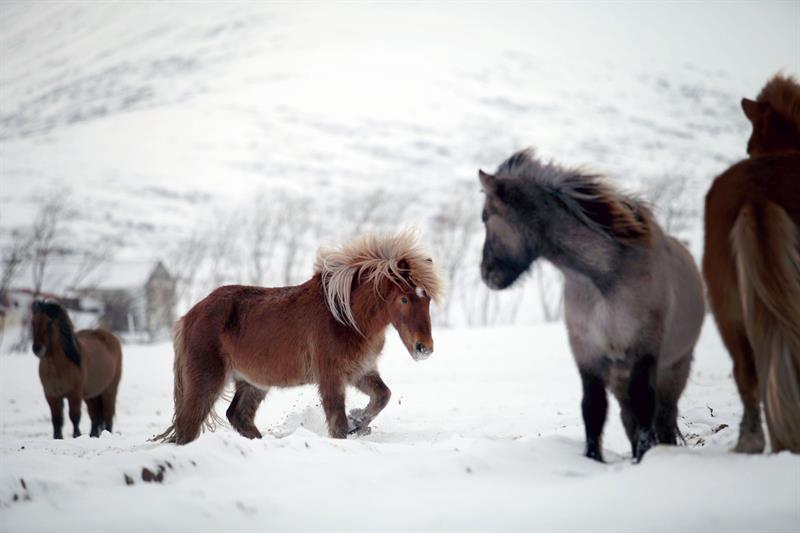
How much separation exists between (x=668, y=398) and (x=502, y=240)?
1.50 m

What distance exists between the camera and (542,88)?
14812 centimetres

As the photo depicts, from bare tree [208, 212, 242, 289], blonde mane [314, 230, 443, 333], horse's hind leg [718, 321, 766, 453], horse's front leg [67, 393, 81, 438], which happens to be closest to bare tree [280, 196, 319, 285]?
bare tree [208, 212, 242, 289]

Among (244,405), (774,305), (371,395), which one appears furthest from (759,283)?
(244,405)

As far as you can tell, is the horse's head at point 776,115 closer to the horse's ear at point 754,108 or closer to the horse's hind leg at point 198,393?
the horse's ear at point 754,108

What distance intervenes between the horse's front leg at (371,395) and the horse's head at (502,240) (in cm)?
242

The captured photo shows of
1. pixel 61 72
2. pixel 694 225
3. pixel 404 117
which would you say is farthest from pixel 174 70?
pixel 694 225

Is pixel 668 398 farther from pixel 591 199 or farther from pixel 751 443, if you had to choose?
pixel 591 199

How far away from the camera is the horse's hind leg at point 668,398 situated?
4.25 m

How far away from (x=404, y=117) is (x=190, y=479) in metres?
146

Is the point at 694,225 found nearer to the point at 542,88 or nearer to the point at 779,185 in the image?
the point at 779,185

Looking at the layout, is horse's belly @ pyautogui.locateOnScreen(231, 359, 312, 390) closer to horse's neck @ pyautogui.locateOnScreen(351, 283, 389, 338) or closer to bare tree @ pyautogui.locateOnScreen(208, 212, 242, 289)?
horse's neck @ pyautogui.locateOnScreen(351, 283, 389, 338)

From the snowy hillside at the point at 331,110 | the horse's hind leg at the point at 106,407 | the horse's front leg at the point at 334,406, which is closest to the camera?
the horse's front leg at the point at 334,406

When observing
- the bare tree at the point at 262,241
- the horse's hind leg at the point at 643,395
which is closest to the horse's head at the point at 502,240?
the horse's hind leg at the point at 643,395

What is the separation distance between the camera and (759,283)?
10.5 ft
